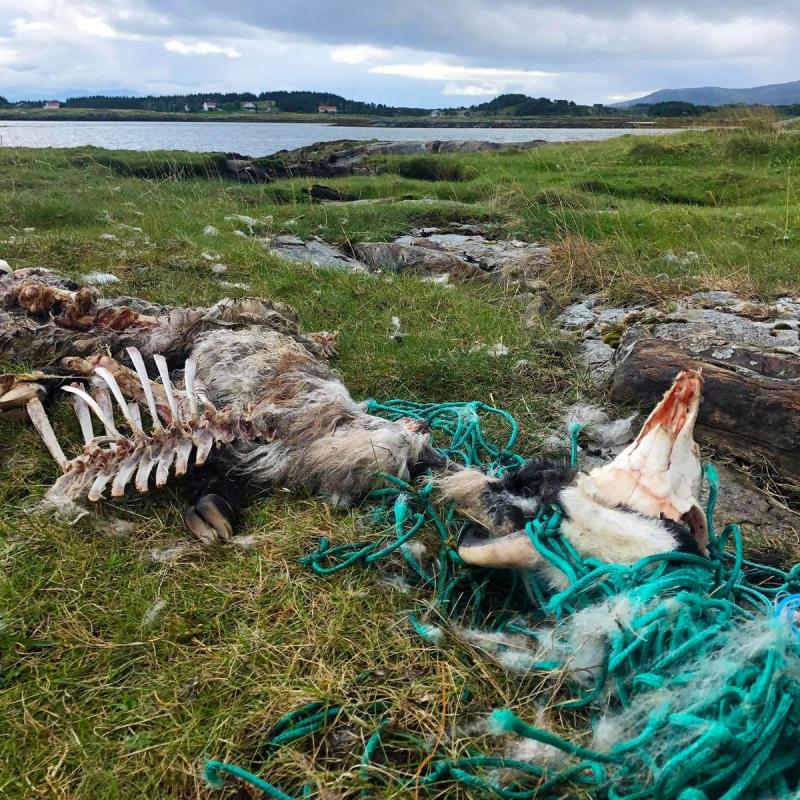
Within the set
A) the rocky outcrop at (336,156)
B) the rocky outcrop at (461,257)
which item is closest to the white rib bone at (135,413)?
the rocky outcrop at (461,257)

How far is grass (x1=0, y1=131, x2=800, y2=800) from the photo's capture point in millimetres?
1810

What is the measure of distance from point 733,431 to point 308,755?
2934 mm

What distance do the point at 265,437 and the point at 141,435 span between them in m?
0.55

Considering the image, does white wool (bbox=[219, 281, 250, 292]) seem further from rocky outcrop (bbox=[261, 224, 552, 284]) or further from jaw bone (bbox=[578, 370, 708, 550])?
jaw bone (bbox=[578, 370, 708, 550])

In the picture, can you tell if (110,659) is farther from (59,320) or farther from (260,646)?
(59,320)

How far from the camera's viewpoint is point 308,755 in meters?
1.76

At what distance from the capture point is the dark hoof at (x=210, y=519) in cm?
270

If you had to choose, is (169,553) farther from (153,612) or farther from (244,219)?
(244,219)

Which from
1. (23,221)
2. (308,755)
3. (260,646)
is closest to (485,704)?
(308,755)

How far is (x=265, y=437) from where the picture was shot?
3172 mm

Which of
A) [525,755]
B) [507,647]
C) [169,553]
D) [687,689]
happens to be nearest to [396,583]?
[507,647]

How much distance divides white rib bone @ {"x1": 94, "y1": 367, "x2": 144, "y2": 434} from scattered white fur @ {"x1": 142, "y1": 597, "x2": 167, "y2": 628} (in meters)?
0.94

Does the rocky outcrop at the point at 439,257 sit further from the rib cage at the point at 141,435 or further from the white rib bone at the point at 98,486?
the white rib bone at the point at 98,486

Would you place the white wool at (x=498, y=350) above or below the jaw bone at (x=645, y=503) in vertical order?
below
